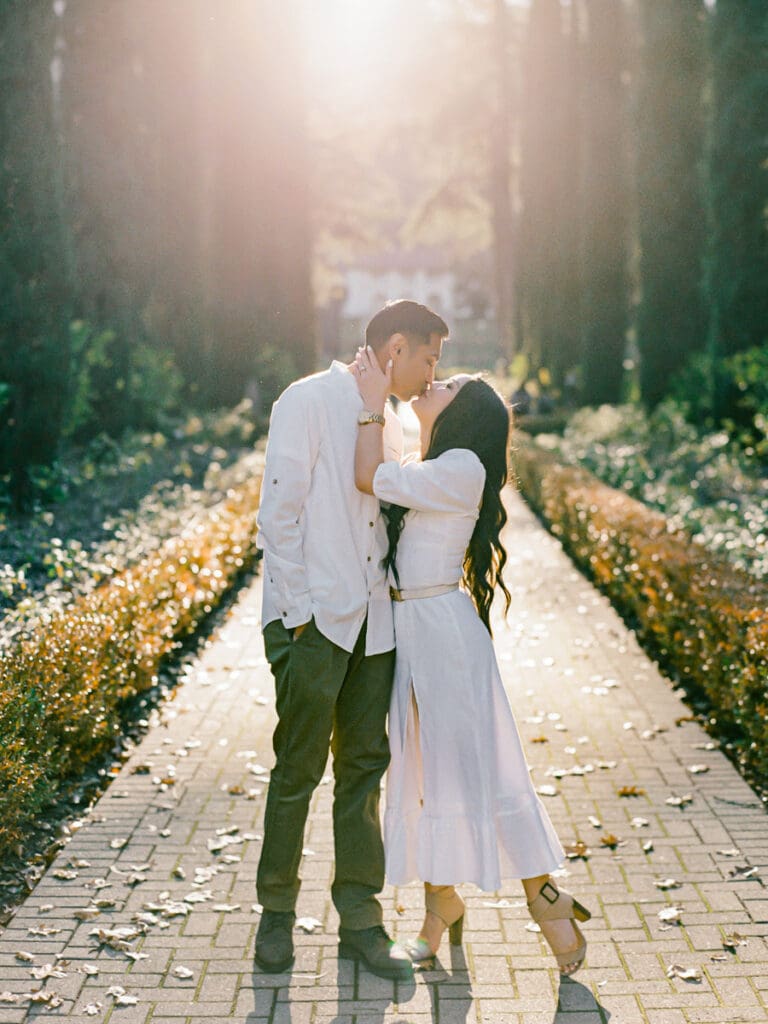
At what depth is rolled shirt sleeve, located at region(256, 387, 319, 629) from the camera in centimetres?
383

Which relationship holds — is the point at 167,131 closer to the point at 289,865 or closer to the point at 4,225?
the point at 4,225

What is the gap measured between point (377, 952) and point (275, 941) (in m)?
0.34

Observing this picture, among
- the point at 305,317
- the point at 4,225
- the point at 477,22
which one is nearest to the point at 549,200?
the point at 305,317

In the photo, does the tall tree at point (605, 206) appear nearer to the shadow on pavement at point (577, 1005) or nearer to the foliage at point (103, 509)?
the foliage at point (103, 509)

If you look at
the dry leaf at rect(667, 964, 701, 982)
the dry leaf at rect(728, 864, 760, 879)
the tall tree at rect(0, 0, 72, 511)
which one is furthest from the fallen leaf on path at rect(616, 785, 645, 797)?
the tall tree at rect(0, 0, 72, 511)

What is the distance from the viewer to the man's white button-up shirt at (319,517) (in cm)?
384

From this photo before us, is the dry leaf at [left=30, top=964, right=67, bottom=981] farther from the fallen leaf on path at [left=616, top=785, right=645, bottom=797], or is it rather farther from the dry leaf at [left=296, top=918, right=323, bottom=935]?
the fallen leaf on path at [left=616, top=785, right=645, bottom=797]

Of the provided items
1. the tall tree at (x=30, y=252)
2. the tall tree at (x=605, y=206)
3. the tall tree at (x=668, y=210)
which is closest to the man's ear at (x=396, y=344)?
the tall tree at (x=30, y=252)

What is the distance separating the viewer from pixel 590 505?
12.0 m

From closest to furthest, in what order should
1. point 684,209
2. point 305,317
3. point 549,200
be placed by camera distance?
point 684,209 → point 305,317 → point 549,200

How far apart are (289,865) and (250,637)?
17.0 ft

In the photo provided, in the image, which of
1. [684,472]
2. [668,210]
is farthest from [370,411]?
[668,210]

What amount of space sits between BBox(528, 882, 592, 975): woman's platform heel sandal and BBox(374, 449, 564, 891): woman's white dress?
95 millimetres

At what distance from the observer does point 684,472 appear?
1409cm
